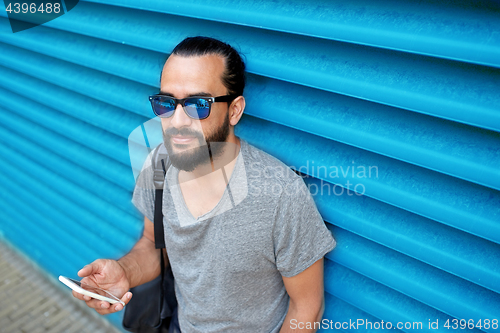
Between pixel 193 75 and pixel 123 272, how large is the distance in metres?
1.08

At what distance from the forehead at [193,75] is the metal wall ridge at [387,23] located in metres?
0.26

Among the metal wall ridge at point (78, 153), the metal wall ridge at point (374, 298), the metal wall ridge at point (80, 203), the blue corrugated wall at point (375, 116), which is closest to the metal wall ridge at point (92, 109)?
the blue corrugated wall at point (375, 116)

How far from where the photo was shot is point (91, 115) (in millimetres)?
2576

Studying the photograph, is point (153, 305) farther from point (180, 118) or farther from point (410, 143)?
point (410, 143)

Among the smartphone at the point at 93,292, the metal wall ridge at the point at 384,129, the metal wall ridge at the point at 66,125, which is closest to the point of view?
the metal wall ridge at the point at 384,129

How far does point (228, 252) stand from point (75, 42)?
1.89 m

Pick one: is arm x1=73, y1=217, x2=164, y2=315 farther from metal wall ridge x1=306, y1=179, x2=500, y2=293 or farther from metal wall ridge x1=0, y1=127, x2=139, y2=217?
metal wall ridge x1=306, y1=179, x2=500, y2=293

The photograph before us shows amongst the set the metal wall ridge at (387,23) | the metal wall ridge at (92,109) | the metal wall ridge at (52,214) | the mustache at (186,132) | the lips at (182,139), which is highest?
the metal wall ridge at (387,23)

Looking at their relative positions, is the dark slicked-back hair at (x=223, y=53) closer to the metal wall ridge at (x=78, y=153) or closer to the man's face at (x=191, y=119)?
the man's face at (x=191, y=119)

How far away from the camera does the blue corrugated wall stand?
125 cm

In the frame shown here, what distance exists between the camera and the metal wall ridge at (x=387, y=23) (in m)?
1.17

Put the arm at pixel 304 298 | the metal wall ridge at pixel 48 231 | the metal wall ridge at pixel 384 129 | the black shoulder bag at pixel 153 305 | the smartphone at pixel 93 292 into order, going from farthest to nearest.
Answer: the metal wall ridge at pixel 48 231 → the black shoulder bag at pixel 153 305 → the arm at pixel 304 298 → the smartphone at pixel 93 292 → the metal wall ridge at pixel 384 129

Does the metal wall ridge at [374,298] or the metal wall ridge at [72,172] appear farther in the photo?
Answer: the metal wall ridge at [72,172]

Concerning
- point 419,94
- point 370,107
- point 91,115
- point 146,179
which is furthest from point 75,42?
point 419,94
